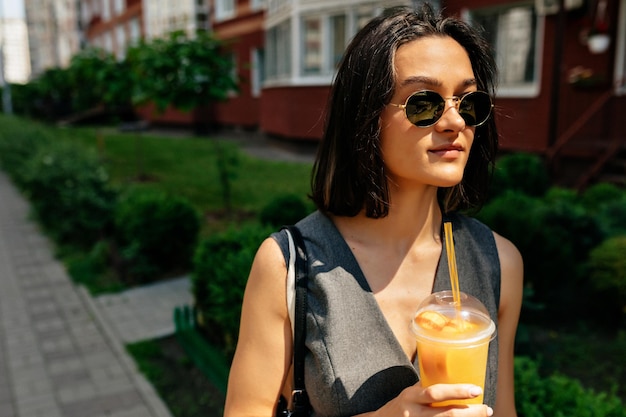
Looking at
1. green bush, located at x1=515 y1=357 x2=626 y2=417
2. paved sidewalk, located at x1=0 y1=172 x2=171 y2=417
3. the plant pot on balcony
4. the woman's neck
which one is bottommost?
paved sidewalk, located at x1=0 y1=172 x2=171 y2=417

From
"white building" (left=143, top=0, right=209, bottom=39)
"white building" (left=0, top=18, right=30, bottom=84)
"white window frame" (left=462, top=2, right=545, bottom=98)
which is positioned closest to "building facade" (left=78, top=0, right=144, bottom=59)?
"white building" (left=143, top=0, right=209, bottom=39)

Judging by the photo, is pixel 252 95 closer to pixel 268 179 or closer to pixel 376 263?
pixel 268 179

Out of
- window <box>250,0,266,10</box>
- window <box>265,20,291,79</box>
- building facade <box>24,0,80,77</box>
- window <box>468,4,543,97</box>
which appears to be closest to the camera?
window <box>468,4,543,97</box>

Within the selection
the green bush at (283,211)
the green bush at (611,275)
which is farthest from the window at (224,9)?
the green bush at (611,275)

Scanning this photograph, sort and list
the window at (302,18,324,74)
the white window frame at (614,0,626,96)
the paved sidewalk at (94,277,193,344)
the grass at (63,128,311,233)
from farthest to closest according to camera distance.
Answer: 1. the window at (302,18,324,74)
2. the white window frame at (614,0,626,96)
3. the grass at (63,128,311,233)
4. the paved sidewalk at (94,277,193,344)

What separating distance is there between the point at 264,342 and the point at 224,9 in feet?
77.5

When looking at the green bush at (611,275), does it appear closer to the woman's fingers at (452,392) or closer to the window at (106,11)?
the woman's fingers at (452,392)

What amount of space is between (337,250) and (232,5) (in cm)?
2301

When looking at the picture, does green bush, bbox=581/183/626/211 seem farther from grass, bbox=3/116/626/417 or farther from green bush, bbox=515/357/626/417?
green bush, bbox=515/357/626/417

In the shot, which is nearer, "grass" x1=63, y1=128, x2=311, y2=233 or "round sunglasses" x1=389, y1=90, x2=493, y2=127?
"round sunglasses" x1=389, y1=90, x2=493, y2=127

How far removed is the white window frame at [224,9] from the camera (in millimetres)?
22830

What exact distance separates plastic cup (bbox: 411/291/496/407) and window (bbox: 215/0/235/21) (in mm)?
23000

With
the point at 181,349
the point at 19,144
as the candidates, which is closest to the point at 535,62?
the point at 181,349

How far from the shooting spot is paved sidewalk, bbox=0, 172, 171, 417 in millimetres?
4176
